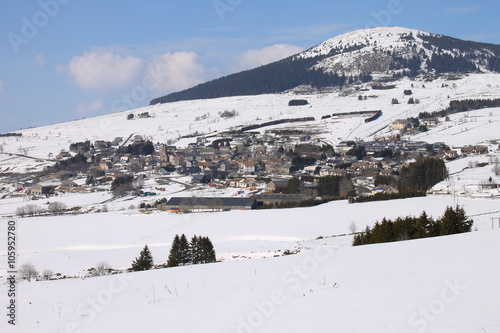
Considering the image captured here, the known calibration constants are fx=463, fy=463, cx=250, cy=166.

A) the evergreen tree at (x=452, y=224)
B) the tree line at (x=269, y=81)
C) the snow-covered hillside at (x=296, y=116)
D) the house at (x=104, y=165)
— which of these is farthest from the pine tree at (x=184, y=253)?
the tree line at (x=269, y=81)

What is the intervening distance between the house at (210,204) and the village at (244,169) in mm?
62

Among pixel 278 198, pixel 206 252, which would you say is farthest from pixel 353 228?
pixel 278 198

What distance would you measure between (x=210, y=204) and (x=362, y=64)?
112970mm

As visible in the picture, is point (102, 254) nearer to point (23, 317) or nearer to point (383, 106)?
point (23, 317)

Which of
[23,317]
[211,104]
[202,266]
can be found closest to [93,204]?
[202,266]

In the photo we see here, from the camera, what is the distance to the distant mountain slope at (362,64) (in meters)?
125

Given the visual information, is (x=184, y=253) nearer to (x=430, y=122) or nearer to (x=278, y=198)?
(x=278, y=198)

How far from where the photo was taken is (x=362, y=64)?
132125mm

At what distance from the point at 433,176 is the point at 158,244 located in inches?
833

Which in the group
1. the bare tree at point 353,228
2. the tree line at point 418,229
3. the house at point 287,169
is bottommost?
the bare tree at point 353,228

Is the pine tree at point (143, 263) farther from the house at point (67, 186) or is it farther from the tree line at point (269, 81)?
the tree line at point (269, 81)

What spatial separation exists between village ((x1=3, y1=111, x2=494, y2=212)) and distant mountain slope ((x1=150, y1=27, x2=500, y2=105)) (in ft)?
203

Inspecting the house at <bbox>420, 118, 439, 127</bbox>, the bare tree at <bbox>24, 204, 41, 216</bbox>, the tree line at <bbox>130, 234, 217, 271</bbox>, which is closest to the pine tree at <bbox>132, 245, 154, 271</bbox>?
the tree line at <bbox>130, 234, 217, 271</bbox>

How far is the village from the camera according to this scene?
3397cm
